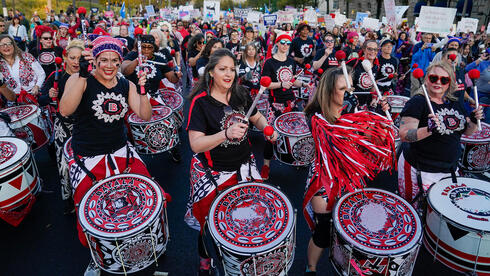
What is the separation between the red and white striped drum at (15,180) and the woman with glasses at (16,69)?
5.43 ft

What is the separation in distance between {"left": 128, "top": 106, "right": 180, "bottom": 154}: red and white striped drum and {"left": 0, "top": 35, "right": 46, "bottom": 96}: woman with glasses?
5.68 feet

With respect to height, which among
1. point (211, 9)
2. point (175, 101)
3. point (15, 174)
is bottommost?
point (15, 174)

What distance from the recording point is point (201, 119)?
266 cm

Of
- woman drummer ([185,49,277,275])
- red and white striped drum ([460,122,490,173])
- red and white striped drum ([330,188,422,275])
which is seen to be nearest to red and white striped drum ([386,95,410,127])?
red and white striped drum ([460,122,490,173])

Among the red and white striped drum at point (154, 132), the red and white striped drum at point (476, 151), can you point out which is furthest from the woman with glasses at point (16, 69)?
the red and white striped drum at point (476, 151)

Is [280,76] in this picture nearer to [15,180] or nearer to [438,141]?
[438,141]

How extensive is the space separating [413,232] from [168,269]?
2.35 meters

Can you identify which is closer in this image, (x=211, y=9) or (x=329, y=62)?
(x=329, y=62)

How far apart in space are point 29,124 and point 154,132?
172 centimetres

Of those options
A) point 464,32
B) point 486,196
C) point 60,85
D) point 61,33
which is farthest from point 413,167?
point 464,32

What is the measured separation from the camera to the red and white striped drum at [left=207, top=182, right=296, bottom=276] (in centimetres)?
225

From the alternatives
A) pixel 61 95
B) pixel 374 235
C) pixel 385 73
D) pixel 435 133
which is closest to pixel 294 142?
pixel 435 133

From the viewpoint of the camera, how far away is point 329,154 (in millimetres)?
2566

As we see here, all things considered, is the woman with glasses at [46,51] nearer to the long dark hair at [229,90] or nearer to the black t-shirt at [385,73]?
the long dark hair at [229,90]
